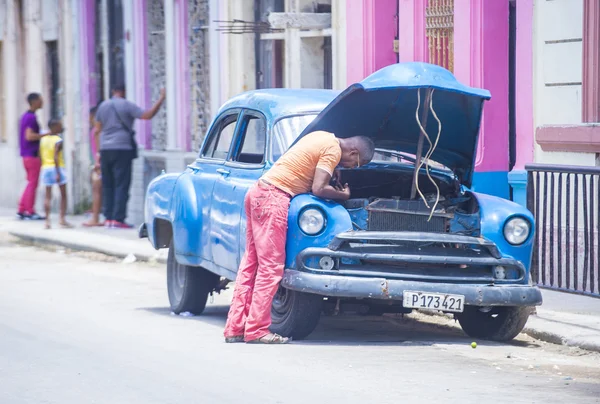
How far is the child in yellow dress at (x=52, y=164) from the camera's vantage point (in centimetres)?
2089

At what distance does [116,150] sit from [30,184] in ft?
10.8

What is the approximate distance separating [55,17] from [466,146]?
16.8 meters

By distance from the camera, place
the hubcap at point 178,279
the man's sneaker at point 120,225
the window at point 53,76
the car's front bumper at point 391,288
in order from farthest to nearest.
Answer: the window at point 53,76
the man's sneaker at point 120,225
the hubcap at point 178,279
the car's front bumper at point 391,288

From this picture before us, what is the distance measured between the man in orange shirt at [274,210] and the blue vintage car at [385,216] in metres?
0.10

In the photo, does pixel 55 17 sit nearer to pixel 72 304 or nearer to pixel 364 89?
pixel 72 304

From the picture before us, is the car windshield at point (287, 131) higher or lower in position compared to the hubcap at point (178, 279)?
higher

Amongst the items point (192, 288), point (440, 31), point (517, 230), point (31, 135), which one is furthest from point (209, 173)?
point (31, 135)

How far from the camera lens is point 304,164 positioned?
9648 millimetres

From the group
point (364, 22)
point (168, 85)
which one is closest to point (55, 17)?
point (168, 85)

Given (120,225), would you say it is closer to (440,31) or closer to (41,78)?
(41,78)

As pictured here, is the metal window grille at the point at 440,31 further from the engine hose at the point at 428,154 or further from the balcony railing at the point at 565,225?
the engine hose at the point at 428,154

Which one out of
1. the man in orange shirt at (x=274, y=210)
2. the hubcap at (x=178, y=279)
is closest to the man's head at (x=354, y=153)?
the man in orange shirt at (x=274, y=210)

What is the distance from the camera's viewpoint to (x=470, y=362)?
29.4 ft

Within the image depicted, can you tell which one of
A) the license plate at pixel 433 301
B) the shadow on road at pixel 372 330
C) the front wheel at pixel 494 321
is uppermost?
the license plate at pixel 433 301
